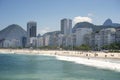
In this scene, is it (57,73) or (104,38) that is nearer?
(57,73)

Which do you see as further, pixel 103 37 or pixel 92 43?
pixel 92 43

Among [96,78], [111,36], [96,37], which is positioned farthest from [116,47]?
[96,78]

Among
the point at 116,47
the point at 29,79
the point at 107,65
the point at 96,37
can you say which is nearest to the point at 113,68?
the point at 107,65

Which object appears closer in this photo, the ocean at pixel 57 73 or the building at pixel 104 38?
the ocean at pixel 57 73

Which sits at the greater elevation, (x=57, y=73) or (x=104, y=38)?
(x=104, y=38)

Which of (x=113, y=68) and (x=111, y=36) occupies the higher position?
(x=111, y=36)

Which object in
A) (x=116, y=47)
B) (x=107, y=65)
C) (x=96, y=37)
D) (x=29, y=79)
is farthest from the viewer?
(x=96, y=37)

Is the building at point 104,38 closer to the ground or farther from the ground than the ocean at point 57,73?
farther from the ground

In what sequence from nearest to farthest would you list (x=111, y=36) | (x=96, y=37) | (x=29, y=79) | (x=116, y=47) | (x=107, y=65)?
(x=29, y=79)
(x=107, y=65)
(x=116, y=47)
(x=111, y=36)
(x=96, y=37)

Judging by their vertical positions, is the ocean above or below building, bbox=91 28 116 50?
below

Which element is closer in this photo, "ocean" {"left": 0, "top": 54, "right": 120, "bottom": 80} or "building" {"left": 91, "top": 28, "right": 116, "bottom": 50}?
"ocean" {"left": 0, "top": 54, "right": 120, "bottom": 80}

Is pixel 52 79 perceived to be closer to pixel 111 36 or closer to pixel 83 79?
pixel 83 79
